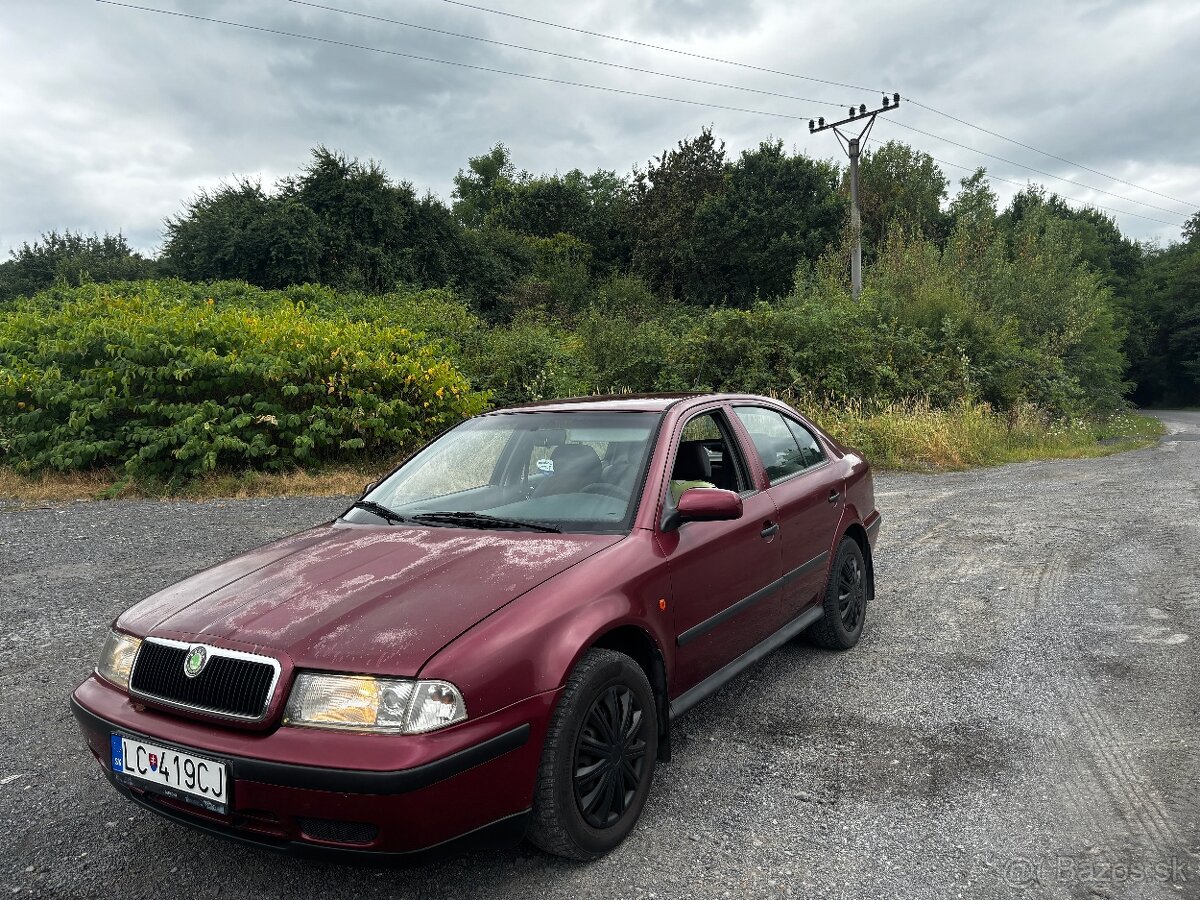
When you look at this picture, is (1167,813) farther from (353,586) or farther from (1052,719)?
(353,586)

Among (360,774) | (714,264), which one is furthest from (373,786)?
(714,264)

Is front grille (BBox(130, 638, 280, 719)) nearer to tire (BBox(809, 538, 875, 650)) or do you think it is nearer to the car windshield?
the car windshield

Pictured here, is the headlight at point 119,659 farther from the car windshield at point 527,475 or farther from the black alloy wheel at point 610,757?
the black alloy wheel at point 610,757

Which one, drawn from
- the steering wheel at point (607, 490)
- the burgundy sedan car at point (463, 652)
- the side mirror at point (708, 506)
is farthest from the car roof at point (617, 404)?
the side mirror at point (708, 506)

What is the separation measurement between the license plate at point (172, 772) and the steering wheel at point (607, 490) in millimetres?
1643

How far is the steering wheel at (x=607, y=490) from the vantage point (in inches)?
127

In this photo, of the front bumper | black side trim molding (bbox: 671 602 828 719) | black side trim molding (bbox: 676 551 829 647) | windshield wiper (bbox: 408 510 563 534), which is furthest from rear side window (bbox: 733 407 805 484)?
the front bumper

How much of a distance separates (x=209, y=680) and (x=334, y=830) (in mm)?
567

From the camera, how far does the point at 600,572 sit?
2.74 metres

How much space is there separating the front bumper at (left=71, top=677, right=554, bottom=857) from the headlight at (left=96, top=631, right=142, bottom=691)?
0.36m

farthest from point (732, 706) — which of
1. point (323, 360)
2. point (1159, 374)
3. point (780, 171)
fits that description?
point (1159, 374)

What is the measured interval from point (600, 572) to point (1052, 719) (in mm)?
2333

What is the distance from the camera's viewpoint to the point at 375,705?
7.16 feet

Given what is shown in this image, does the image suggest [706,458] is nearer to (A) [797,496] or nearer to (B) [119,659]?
(A) [797,496]
